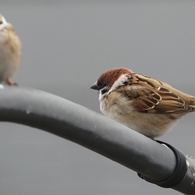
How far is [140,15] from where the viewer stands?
3.75 metres

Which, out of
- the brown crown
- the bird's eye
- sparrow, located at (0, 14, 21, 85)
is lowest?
the bird's eye

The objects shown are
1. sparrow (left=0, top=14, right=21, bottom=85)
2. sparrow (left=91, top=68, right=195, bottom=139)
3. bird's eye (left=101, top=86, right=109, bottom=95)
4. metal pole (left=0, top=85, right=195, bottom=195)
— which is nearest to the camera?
metal pole (left=0, top=85, right=195, bottom=195)

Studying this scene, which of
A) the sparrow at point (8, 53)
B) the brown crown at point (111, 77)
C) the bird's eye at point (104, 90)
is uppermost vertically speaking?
the sparrow at point (8, 53)

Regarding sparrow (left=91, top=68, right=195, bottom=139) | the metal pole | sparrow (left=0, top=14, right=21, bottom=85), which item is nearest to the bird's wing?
sparrow (left=91, top=68, right=195, bottom=139)

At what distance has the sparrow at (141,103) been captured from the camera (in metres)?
2.38

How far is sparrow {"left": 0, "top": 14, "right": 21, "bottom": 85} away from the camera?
168 centimetres

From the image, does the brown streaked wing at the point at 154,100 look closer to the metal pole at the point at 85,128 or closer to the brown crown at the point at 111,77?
the brown crown at the point at 111,77

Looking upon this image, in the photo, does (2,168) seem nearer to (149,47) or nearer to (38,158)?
(38,158)

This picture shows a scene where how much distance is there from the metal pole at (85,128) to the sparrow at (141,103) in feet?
3.38

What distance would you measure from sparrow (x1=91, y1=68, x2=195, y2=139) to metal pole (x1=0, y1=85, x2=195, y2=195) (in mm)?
1030

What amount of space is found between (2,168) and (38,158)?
9.7 inches

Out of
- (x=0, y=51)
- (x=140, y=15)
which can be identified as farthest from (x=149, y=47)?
(x=0, y=51)

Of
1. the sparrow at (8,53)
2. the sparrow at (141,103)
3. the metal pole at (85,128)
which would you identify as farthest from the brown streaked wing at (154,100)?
the metal pole at (85,128)

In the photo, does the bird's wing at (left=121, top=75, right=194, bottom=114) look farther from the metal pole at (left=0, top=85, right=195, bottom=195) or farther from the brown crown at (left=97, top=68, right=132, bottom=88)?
the metal pole at (left=0, top=85, right=195, bottom=195)
